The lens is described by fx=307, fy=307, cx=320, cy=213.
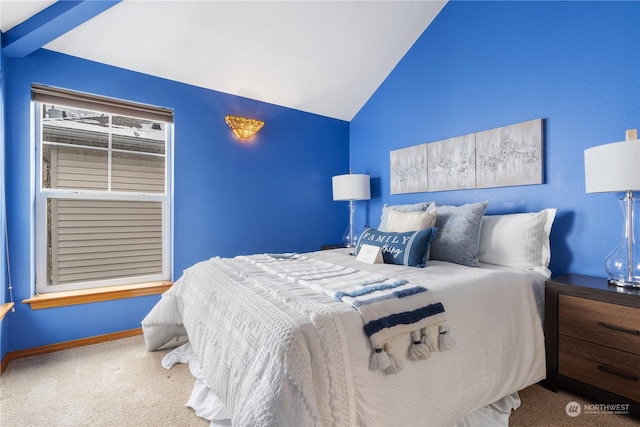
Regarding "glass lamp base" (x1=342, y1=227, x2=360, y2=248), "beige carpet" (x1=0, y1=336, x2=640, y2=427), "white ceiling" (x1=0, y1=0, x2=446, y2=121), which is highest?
"white ceiling" (x1=0, y1=0, x2=446, y2=121)

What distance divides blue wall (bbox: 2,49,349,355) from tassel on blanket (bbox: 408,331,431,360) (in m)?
2.32

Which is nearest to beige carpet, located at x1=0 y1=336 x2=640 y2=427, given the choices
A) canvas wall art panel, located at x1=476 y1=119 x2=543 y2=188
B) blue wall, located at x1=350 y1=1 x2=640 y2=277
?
blue wall, located at x1=350 y1=1 x2=640 y2=277

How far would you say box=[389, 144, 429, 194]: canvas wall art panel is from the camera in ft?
9.90

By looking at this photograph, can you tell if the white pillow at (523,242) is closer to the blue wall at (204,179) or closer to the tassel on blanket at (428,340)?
the tassel on blanket at (428,340)

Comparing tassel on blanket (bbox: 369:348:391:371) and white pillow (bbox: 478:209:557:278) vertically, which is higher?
white pillow (bbox: 478:209:557:278)

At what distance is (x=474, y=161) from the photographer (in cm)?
260

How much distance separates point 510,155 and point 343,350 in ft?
6.90

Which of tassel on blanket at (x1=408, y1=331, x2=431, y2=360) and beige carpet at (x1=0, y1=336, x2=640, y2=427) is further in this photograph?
beige carpet at (x1=0, y1=336, x2=640, y2=427)

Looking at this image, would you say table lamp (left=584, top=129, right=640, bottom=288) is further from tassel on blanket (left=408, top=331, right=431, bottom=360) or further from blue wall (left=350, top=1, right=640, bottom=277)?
tassel on blanket (left=408, top=331, right=431, bottom=360)

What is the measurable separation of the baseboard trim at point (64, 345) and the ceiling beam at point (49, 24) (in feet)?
7.11

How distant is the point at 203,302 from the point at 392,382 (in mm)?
1114

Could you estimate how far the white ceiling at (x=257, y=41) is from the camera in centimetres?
232

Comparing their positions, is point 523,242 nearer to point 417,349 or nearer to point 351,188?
point 417,349

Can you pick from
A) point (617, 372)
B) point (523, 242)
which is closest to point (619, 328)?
point (617, 372)
